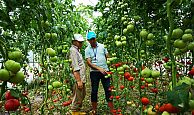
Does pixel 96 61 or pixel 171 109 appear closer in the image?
pixel 171 109

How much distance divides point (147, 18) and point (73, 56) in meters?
2.30

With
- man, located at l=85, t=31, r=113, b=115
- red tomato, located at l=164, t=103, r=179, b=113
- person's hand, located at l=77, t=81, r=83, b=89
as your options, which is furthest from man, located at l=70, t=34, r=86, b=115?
red tomato, located at l=164, t=103, r=179, b=113

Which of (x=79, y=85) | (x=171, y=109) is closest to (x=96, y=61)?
(x=79, y=85)

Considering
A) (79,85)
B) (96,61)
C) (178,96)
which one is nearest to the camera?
(178,96)

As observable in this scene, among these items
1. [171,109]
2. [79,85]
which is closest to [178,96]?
[171,109]

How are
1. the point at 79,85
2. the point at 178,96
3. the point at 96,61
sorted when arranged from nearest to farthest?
the point at 178,96 → the point at 79,85 → the point at 96,61

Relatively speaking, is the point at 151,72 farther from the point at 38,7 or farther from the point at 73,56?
the point at 73,56

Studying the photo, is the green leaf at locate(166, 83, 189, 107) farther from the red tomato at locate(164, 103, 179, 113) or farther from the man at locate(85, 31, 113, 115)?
the man at locate(85, 31, 113, 115)

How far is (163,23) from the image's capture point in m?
1.46

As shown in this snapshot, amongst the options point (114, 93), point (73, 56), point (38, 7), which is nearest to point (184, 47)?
point (38, 7)

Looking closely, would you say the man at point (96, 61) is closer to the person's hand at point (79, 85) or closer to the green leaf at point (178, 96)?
the person's hand at point (79, 85)

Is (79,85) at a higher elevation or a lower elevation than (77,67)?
lower

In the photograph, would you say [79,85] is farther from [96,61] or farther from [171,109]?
[171,109]

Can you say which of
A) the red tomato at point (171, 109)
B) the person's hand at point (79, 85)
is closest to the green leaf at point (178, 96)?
the red tomato at point (171, 109)
